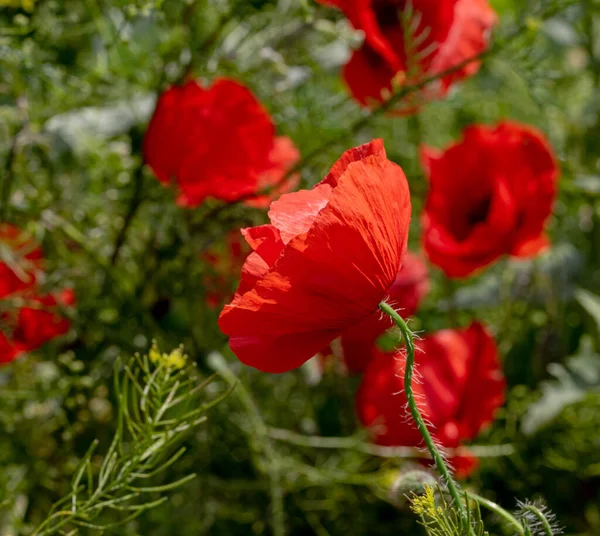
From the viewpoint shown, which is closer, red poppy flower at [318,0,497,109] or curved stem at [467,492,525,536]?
curved stem at [467,492,525,536]

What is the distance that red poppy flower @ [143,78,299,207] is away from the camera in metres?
0.44

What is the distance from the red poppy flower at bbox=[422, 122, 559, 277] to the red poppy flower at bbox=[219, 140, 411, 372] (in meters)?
0.25

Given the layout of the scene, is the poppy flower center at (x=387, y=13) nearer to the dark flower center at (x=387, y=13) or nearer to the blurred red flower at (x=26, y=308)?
the dark flower center at (x=387, y=13)

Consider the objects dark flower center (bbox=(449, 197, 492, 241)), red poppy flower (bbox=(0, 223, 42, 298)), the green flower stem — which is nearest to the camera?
the green flower stem

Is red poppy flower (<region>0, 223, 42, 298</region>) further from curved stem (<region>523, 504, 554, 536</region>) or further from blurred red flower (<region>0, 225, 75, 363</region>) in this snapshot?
curved stem (<region>523, 504, 554, 536</region>)

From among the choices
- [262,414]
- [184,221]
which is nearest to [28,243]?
[184,221]

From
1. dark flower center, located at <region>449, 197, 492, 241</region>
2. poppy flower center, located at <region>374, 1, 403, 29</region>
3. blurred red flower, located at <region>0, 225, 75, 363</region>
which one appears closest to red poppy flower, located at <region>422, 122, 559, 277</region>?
dark flower center, located at <region>449, 197, 492, 241</region>

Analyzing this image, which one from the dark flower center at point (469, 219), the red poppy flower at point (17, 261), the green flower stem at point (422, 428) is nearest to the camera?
the green flower stem at point (422, 428)

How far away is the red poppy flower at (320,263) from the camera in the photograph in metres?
0.25

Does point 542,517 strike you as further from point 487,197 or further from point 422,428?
point 487,197

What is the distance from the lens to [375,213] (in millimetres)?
252

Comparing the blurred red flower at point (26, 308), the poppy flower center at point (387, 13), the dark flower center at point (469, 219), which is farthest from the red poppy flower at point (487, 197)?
the blurred red flower at point (26, 308)

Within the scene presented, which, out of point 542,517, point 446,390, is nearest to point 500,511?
point 542,517

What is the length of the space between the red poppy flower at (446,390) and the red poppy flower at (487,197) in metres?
0.05
